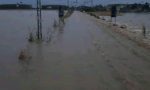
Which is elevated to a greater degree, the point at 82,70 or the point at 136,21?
the point at 82,70

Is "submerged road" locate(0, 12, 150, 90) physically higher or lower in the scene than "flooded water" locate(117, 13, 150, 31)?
higher

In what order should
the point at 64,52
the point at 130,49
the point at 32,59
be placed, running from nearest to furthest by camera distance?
the point at 32,59 < the point at 64,52 < the point at 130,49

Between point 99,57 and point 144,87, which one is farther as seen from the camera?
point 99,57

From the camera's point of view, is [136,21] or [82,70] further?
[136,21]

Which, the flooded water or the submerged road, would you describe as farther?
the flooded water

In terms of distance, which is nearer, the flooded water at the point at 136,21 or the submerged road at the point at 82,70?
the submerged road at the point at 82,70

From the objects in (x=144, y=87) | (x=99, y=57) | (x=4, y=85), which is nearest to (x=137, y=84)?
(x=144, y=87)

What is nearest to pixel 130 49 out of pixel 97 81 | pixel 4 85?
pixel 97 81

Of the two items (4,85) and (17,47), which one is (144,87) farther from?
(17,47)

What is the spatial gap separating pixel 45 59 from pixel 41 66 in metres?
1.98

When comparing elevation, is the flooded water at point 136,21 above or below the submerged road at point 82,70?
below

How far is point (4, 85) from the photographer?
12.2 metres

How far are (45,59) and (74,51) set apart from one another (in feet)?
10.8

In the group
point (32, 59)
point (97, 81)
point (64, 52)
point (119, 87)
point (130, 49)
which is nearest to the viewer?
point (119, 87)
